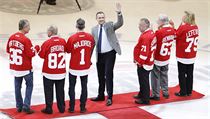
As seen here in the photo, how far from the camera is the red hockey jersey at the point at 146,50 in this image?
786 cm

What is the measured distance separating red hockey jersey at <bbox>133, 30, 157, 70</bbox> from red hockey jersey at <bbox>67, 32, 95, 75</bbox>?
79 centimetres

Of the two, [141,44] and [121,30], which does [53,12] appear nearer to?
[121,30]

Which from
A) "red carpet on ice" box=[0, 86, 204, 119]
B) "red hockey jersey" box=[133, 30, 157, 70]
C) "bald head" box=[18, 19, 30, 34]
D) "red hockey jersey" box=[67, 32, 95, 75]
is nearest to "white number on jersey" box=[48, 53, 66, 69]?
"red hockey jersey" box=[67, 32, 95, 75]

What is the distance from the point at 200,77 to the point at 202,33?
11.4ft

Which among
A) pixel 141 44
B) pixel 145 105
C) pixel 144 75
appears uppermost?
pixel 141 44

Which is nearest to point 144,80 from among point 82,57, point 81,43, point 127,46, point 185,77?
point 185,77

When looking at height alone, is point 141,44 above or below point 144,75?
above

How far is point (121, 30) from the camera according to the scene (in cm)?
1313

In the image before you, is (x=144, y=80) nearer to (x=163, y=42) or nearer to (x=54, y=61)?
(x=163, y=42)

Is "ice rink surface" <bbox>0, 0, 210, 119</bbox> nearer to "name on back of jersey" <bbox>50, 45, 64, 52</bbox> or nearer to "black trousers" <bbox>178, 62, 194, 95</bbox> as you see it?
"black trousers" <bbox>178, 62, 194, 95</bbox>

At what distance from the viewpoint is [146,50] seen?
25.8ft

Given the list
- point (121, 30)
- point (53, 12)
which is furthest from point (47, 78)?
point (53, 12)

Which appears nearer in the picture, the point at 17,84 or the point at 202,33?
the point at 17,84

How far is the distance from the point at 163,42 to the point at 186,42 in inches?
18.0
